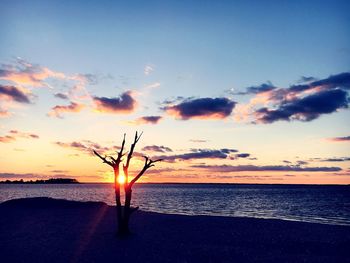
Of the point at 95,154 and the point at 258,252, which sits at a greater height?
the point at 95,154

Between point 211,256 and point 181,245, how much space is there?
10.9 ft

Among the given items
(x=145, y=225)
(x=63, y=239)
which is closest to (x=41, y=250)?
(x=63, y=239)

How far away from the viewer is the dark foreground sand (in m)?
18.9

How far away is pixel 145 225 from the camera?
3030cm

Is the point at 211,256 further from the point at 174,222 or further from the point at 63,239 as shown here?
the point at 174,222

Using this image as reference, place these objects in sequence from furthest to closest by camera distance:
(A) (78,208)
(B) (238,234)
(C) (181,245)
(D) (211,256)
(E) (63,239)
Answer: (A) (78,208) → (B) (238,234) → (E) (63,239) → (C) (181,245) → (D) (211,256)

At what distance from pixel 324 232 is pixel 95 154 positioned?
17463 mm

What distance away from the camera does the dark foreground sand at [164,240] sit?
1894 cm

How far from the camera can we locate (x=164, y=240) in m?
23.6

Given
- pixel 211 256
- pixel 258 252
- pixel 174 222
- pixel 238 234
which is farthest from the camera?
pixel 174 222

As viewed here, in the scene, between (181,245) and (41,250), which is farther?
(181,245)

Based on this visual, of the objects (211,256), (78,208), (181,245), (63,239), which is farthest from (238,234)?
(78,208)

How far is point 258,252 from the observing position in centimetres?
2030

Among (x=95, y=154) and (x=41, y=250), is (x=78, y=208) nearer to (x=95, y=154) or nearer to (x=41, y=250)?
(x=95, y=154)
